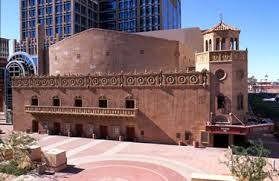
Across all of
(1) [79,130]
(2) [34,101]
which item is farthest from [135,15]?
(1) [79,130]

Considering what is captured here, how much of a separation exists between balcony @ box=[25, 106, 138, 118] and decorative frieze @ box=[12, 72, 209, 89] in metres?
3.73

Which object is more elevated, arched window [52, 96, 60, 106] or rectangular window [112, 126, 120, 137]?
arched window [52, 96, 60, 106]

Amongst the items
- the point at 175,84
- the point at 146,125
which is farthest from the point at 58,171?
the point at 175,84

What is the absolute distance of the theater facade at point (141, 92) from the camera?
36906 mm

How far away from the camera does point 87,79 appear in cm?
4431

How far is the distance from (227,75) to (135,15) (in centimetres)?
9088

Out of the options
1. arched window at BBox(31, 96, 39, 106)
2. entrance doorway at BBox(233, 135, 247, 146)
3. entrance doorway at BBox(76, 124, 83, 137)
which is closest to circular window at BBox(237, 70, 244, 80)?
entrance doorway at BBox(233, 135, 247, 146)

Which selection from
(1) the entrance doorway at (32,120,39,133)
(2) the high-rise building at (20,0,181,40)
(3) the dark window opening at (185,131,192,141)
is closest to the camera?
(3) the dark window opening at (185,131,192,141)

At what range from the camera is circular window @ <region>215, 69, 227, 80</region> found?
37.1m

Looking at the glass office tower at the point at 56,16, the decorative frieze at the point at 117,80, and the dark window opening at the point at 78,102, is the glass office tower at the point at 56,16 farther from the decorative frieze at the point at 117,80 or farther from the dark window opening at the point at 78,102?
the dark window opening at the point at 78,102

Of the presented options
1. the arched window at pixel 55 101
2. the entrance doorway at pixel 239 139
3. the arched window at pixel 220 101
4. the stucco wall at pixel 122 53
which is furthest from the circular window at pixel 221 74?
the arched window at pixel 55 101

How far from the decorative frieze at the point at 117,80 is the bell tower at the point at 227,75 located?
2.48 metres

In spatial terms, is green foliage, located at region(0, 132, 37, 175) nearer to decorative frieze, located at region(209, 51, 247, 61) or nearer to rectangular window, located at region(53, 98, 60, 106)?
rectangular window, located at region(53, 98, 60, 106)

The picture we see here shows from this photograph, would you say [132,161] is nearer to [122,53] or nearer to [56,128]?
[56,128]
